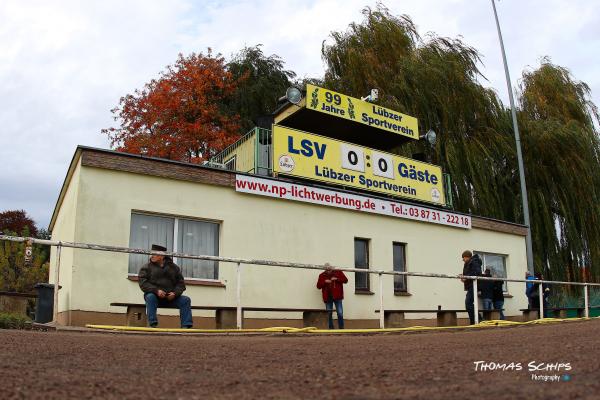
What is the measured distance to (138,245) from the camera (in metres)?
12.2

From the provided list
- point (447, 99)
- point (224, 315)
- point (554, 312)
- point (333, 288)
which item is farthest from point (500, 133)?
point (224, 315)

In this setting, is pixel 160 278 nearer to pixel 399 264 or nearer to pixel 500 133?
pixel 399 264

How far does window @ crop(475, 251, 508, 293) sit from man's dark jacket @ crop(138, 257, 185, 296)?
37.8 ft

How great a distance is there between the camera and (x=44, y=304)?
412 inches

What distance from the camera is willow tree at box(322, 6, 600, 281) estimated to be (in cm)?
2114

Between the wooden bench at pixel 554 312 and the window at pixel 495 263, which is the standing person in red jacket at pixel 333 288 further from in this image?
the window at pixel 495 263

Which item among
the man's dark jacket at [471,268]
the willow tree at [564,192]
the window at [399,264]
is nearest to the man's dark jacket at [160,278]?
the man's dark jacket at [471,268]

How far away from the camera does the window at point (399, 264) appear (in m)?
16.3

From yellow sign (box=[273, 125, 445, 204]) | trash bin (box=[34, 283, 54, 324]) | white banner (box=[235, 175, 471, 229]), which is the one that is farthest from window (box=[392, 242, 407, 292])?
trash bin (box=[34, 283, 54, 324])

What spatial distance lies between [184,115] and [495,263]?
636 inches

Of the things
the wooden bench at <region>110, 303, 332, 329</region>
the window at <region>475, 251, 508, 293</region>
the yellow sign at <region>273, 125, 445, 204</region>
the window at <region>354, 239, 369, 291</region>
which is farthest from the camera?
the window at <region>475, 251, 508, 293</region>

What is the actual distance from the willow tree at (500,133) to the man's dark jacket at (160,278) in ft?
43.7

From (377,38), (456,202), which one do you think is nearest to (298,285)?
(456,202)

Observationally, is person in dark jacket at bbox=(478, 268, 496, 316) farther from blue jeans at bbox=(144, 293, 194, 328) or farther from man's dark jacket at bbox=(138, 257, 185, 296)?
man's dark jacket at bbox=(138, 257, 185, 296)
